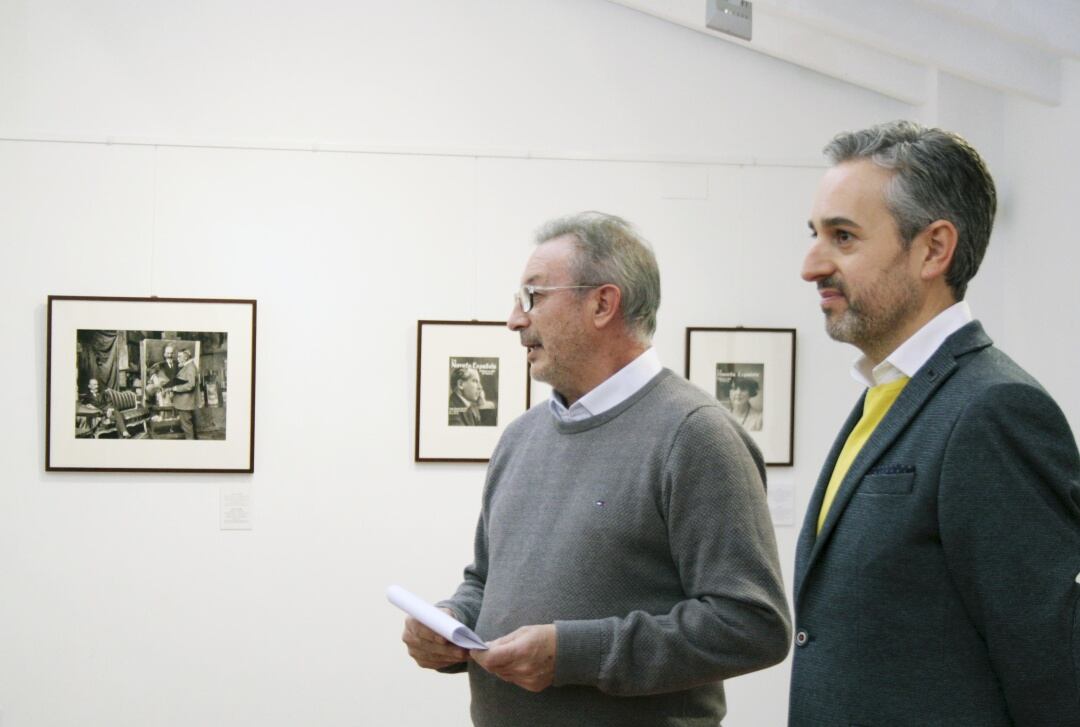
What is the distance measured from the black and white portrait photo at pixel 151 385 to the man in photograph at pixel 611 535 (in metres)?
2.27

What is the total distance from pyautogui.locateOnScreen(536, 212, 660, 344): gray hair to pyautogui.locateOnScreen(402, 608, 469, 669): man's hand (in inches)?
28.4

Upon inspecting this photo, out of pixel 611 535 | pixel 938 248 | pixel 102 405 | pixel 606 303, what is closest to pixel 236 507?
pixel 102 405

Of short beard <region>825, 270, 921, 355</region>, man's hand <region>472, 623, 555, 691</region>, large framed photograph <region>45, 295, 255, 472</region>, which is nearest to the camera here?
short beard <region>825, 270, 921, 355</region>

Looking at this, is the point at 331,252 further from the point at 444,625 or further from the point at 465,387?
the point at 444,625

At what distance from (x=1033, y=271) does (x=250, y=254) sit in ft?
10.1

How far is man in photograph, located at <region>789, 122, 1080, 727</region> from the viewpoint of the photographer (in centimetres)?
121

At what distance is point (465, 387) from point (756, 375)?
3.95 feet

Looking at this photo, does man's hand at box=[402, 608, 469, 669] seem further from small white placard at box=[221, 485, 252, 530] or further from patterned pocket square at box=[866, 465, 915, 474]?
small white placard at box=[221, 485, 252, 530]

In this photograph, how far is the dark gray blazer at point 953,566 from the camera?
1.21 metres

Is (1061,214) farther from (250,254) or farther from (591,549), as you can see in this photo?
(250,254)

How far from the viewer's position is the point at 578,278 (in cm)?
221

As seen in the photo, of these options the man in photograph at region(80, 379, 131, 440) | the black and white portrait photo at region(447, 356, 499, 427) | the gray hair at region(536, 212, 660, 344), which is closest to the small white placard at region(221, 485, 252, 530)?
the man in photograph at region(80, 379, 131, 440)

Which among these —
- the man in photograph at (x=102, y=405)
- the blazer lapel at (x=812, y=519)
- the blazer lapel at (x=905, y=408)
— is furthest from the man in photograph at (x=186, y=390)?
the blazer lapel at (x=905, y=408)

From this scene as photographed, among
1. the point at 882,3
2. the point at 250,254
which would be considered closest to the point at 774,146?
the point at 882,3
